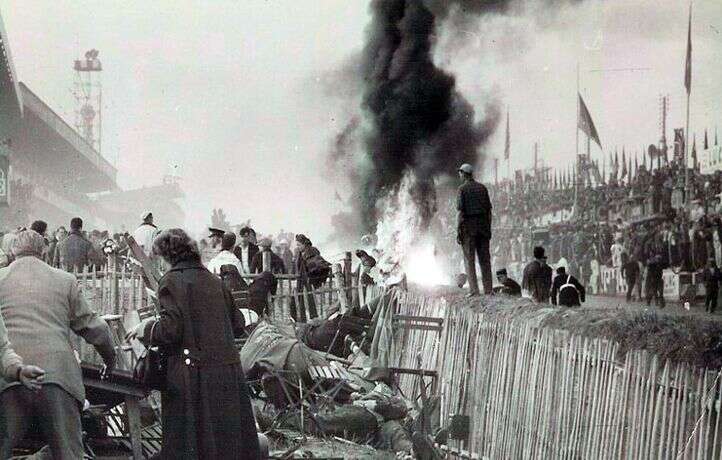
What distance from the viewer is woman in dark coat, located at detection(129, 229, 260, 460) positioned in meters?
5.57

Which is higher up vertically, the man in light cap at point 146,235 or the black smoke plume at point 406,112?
the black smoke plume at point 406,112

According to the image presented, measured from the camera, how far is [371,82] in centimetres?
3347

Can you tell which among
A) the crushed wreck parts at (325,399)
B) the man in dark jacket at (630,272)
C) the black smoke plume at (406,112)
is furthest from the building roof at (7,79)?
the crushed wreck parts at (325,399)

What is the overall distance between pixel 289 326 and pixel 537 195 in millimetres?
17680

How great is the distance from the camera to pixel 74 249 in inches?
617

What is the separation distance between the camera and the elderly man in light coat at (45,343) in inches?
208

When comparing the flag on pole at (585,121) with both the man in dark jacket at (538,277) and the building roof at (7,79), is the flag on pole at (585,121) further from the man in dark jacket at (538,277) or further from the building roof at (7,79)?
the building roof at (7,79)

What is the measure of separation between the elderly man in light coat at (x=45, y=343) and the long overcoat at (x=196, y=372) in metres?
0.40

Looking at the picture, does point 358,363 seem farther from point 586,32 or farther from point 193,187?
point 193,187

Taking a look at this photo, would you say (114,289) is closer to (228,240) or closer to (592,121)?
(228,240)

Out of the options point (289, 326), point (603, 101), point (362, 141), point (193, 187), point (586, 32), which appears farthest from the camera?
point (193, 187)

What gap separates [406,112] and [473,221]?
2009cm

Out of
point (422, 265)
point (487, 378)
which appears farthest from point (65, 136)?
point (487, 378)

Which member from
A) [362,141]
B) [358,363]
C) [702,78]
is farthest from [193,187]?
[358,363]
